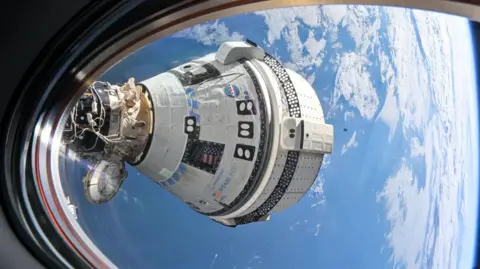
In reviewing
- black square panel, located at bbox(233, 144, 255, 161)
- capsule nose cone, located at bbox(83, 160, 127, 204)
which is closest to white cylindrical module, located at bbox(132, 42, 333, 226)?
black square panel, located at bbox(233, 144, 255, 161)

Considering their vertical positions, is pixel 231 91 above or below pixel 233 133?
above

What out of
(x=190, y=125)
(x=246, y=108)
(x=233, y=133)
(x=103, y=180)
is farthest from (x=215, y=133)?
(x=103, y=180)

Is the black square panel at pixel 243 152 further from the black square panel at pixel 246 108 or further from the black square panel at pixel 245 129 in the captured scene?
the black square panel at pixel 246 108

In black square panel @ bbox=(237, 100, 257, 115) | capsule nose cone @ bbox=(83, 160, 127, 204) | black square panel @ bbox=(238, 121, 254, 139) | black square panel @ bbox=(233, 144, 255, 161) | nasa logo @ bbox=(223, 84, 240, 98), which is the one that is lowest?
capsule nose cone @ bbox=(83, 160, 127, 204)

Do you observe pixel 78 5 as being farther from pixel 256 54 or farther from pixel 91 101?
pixel 256 54

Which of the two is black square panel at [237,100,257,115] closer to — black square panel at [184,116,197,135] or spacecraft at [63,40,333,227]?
spacecraft at [63,40,333,227]

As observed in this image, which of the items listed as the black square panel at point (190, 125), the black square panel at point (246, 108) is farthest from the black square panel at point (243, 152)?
the black square panel at point (190, 125)

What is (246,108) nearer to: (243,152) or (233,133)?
(233,133)
